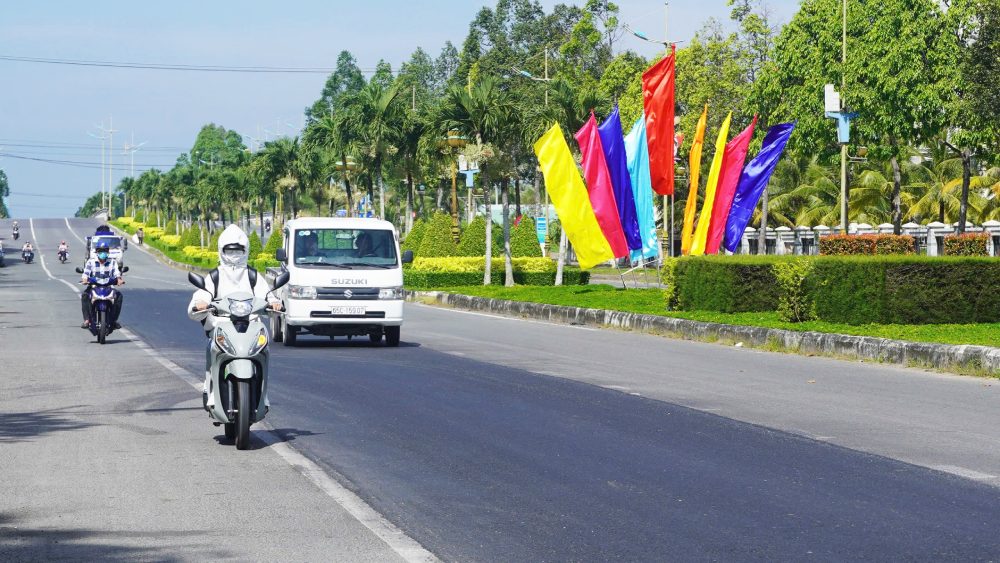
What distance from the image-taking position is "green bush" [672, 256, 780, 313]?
24.9 meters

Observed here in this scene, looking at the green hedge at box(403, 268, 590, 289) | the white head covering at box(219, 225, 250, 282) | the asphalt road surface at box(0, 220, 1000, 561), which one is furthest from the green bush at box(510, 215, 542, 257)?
the white head covering at box(219, 225, 250, 282)

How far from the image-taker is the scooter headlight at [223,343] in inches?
396

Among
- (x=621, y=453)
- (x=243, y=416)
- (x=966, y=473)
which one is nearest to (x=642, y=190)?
(x=621, y=453)

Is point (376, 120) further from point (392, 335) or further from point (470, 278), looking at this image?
point (392, 335)

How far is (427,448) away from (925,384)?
7.44 meters

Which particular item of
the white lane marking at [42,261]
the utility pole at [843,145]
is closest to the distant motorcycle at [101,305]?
the utility pole at [843,145]

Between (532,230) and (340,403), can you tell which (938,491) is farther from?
(532,230)

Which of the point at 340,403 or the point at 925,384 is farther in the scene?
the point at 925,384

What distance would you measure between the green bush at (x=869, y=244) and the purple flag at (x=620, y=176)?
6.21 metres

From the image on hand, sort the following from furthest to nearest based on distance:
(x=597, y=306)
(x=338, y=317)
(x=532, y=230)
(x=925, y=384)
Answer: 1. (x=532, y=230)
2. (x=597, y=306)
3. (x=338, y=317)
4. (x=925, y=384)

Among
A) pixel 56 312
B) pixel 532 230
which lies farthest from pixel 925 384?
pixel 532 230

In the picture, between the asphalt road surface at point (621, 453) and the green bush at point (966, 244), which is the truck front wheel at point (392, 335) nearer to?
the asphalt road surface at point (621, 453)

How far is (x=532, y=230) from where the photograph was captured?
53.4 metres

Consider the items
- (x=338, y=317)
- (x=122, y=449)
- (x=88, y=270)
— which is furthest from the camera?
(x=88, y=270)
